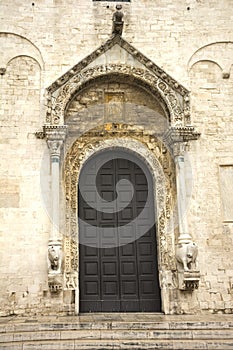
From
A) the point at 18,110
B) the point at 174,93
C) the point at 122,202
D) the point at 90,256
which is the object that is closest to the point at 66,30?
the point at 18,110

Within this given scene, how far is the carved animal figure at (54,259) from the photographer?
8984 millimetres

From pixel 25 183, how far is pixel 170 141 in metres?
3.48

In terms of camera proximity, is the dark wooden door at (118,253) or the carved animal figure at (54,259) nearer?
the carved animal figure at (54,259)

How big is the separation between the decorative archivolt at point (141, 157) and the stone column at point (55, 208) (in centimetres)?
37

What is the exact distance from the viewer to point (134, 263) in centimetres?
987

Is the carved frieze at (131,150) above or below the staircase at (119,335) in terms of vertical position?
above

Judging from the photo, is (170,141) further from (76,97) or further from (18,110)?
(18,110)

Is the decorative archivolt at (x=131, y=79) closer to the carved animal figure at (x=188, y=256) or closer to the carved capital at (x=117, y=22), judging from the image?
the carved capital at (x=117, y=22)

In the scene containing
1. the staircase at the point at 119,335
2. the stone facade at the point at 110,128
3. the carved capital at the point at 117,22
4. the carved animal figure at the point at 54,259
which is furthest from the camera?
the carved capital at the point at 117,22

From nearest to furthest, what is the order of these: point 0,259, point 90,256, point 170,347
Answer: point 170,347
point 0,259
point 90,256

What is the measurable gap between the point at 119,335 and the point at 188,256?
8.88ft

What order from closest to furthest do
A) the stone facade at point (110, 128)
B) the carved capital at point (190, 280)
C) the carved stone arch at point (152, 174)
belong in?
the carved capital at point (190, 280)
the stone facade at point (110, 128)
the carved stone arch at point (152, 174)

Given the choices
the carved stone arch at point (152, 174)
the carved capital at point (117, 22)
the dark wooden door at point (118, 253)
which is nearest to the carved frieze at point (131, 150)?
the carved stone arch at point (152, 174)

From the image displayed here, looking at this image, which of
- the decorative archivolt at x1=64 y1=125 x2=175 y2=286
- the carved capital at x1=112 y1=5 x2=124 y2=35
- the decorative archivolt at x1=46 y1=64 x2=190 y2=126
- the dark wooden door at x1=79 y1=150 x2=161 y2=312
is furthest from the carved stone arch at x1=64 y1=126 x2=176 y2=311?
the carved capital at x1=112 y1=5 x2=124 y2=35
